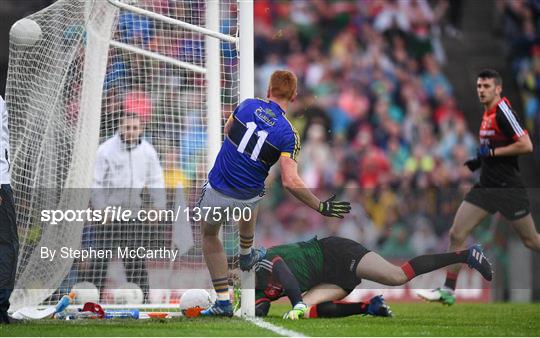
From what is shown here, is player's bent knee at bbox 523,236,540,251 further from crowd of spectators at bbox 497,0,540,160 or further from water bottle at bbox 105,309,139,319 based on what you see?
crowd of spectators at bbox 497,0,540,160

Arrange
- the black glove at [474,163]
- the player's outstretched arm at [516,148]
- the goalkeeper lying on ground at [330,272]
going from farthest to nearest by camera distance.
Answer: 1. the black glove at [474,163]
2. the player's outstretched arm at [516,148]
3. the goalkeeper lying on ground at [330,272]

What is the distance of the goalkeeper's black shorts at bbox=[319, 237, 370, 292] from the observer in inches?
357

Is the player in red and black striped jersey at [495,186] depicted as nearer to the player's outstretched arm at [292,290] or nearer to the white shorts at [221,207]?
the player's outstretched arm at [292,290]

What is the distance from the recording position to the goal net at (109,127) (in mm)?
9609

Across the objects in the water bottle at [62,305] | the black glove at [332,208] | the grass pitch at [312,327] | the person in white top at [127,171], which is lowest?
the grass pitch at [312,327]

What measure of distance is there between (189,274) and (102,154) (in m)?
1.50

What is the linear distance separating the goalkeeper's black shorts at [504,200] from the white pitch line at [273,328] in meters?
3.28

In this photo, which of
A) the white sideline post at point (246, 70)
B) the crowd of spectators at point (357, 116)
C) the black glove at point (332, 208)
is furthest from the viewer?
the crowd of spectators at point (357, 116)

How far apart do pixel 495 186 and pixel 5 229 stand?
5.07m

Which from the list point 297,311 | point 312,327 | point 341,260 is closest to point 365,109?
point 341,260

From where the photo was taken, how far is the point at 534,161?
17.9 m

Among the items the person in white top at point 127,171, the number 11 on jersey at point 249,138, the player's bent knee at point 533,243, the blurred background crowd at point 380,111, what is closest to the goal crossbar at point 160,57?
the person in white top at point 127,171

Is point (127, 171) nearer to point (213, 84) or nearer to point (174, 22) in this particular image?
point (213, 84)

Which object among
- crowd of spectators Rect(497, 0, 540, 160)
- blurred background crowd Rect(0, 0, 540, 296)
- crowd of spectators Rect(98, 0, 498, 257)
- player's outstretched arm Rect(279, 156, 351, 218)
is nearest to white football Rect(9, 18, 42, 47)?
blurred background crowd Rect(0, 0, 540, 296)
